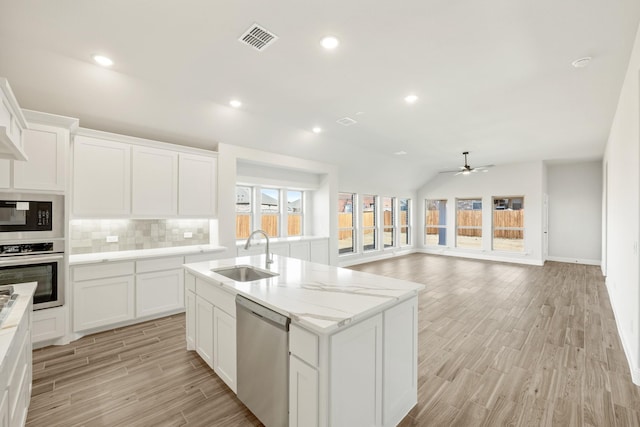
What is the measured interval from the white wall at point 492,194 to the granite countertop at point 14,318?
978cm

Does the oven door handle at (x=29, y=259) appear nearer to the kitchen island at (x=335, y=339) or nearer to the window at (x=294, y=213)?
the kitchen island at (x=335, y=339)

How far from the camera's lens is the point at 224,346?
2.28 m

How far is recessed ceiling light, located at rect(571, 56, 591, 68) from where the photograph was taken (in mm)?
2693

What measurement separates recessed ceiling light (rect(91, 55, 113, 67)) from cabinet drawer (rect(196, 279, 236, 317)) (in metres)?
2.30

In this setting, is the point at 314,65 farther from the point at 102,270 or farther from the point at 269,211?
the point at 269,211

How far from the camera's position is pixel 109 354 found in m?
2.90

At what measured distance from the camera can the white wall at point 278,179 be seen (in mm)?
4652

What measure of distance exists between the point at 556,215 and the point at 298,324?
32.3 feet

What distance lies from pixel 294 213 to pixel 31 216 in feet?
14.8

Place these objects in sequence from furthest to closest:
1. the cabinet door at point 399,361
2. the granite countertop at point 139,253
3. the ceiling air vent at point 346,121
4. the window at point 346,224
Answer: the window at point 346,224, the ceiling air vent at point 346,121, the granite countertop at point 139,253, the cabinet door at point 399,361

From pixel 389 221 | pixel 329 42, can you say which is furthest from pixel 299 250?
pixel 389 221

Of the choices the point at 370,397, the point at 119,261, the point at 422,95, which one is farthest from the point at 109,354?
the point at 422,95

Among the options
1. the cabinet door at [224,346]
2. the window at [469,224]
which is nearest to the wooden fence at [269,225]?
A: the cabinet door at [224,346]

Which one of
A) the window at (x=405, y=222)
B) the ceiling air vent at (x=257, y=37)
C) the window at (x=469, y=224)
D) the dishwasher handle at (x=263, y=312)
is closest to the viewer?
the dishwasher handle at (x=263, y=312)
